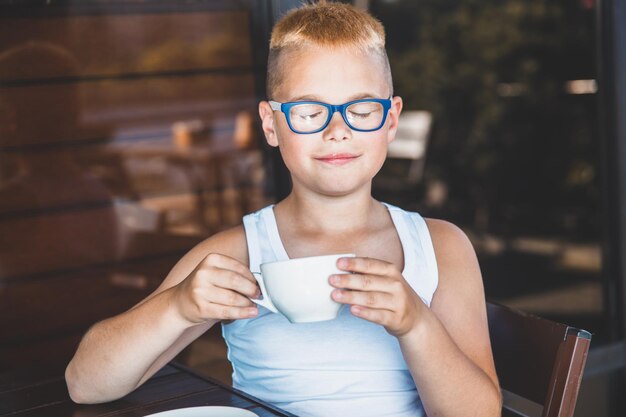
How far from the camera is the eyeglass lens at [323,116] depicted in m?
1.29

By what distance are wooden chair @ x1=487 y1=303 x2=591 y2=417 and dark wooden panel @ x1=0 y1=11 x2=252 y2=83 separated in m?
1.43

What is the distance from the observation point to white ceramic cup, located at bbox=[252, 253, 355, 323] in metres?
0.98

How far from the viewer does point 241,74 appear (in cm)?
261

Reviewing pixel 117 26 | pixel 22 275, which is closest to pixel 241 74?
pixel 117 26

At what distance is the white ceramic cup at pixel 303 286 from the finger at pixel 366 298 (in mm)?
12

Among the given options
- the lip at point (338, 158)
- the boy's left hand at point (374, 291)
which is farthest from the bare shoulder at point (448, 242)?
the boy's left hand at point (374, 291)

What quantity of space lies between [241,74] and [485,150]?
264 centimetres

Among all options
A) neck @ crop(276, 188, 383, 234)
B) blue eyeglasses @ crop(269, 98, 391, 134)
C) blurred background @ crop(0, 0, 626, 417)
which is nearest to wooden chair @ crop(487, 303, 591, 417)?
neck @ crop(276, 188, 383, 234)

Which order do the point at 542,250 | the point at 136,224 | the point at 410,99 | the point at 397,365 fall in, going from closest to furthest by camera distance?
the point at 397,365
the point at 136,224
the point at 542,250
the point at 410,99

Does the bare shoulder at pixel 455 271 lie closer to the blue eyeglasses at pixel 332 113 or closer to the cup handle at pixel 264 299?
the blue eyeglasses at pixel 332 113

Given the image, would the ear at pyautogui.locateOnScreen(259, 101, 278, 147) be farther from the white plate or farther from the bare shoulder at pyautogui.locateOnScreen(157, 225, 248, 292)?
the white plate

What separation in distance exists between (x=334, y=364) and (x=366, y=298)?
341 millimetres

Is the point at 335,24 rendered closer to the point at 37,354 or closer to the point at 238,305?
the point at 238,305

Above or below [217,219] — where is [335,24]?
above
